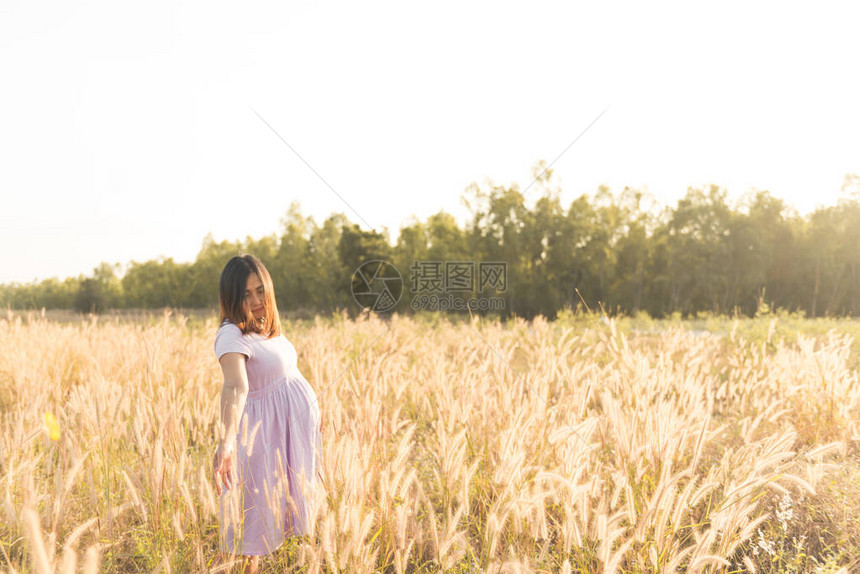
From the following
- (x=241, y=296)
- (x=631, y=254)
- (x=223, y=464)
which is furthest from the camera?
(x=631, y=254)

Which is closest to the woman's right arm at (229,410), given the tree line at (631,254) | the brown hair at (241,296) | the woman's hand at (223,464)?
the woman's hand at (223,464)

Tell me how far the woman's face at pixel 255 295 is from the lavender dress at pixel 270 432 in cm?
12

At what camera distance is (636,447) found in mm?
2170

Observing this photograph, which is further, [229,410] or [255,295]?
[255,295]

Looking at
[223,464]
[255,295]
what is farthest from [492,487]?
[255,295]

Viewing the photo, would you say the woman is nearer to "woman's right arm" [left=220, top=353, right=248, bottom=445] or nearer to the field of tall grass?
"woman's right arm" [left=220, top=353, right=248, bottom=445]

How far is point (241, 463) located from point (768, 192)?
41957 millimetres

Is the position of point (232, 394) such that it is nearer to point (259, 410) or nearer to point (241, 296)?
point (259, 410)

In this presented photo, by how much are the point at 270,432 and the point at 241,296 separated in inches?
25.9

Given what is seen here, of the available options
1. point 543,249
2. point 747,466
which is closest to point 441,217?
point 543,249

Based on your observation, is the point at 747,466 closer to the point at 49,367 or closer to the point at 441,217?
the point at 49,367

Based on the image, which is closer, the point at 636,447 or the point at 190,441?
the point at 636,447

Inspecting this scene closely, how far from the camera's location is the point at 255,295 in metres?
2.31

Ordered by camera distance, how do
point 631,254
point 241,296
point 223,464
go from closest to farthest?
point 223,464, point 241,296, point 631,254
